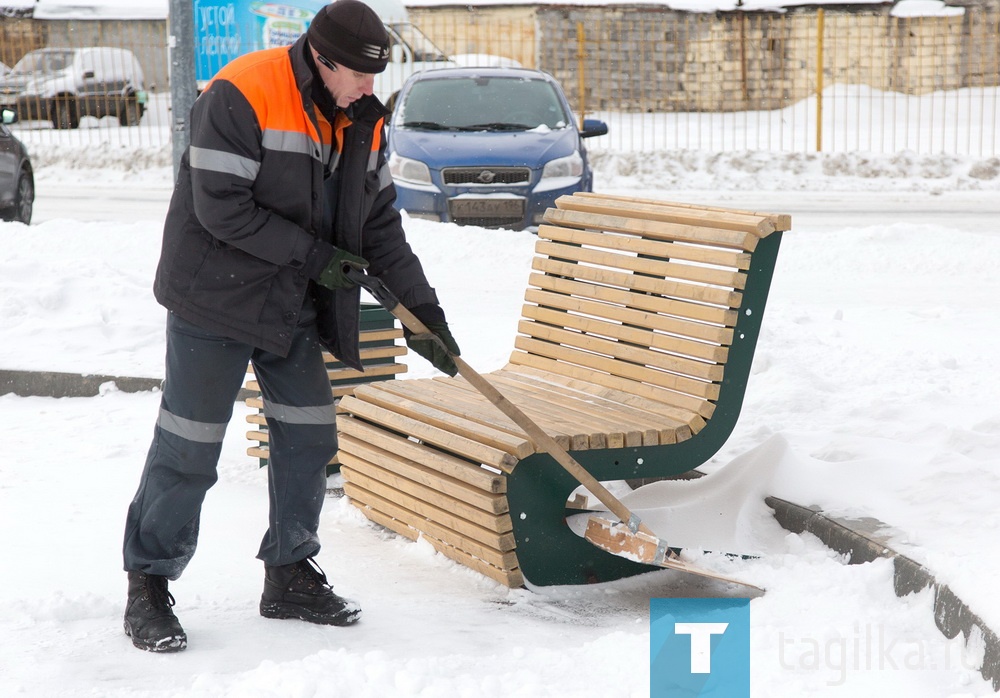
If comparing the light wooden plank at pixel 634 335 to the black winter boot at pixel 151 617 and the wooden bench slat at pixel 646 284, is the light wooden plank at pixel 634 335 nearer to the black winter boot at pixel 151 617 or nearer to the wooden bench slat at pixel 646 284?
the wooden bench slat at pixel 646 284

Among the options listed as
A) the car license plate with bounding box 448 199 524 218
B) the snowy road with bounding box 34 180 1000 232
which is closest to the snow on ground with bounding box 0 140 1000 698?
the car license plate with bounding box 448 199 524 218

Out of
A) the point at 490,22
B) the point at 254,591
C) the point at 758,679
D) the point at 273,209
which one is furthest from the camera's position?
the point at 490,22

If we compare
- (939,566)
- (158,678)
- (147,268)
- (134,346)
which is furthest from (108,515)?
(147,268)

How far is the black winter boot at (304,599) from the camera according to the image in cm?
343

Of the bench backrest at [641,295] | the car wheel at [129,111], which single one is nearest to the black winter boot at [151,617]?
the bench backrest at [641,295]

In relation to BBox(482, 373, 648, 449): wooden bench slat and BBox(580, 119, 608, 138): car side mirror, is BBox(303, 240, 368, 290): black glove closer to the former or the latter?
BBox(482, 373, 648, 449): wooden bench slat

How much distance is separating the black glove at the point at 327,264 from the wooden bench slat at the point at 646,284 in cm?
134

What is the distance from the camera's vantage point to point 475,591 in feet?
12.3

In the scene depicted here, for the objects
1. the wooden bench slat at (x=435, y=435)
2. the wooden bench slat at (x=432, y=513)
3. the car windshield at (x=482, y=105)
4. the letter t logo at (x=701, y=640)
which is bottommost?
the letter t logo at (x=701, y=640)

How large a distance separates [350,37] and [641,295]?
165 centimetres

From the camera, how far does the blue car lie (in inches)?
387

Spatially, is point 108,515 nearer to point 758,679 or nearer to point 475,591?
point 475,591

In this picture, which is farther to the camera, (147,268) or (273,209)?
(147,268)

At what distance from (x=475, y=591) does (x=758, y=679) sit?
106 cm
